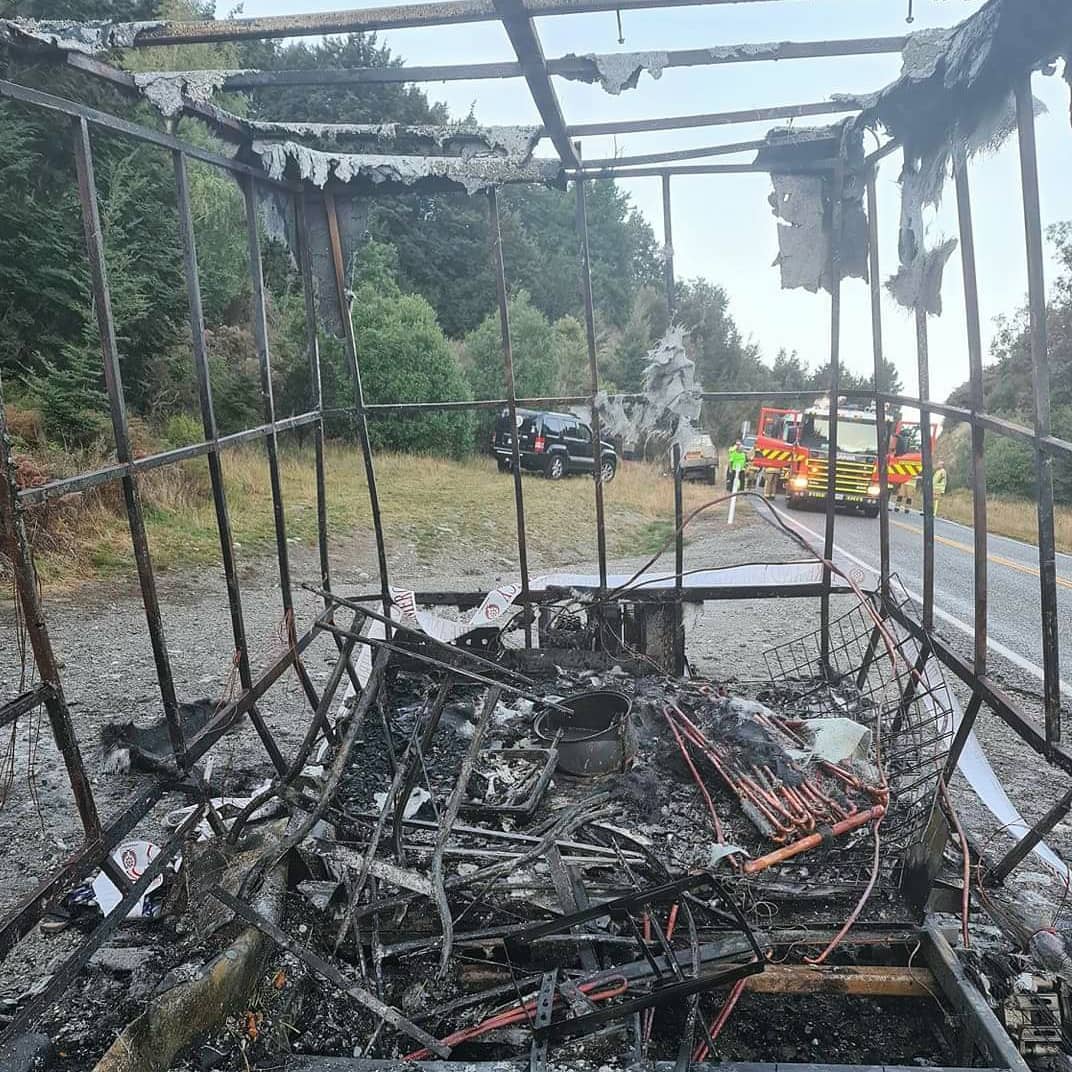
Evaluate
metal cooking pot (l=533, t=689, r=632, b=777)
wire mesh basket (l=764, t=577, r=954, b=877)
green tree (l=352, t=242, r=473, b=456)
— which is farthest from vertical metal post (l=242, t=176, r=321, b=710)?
green tree (l=352, t=242, r=473, b=456)

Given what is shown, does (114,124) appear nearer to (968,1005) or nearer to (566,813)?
(566,813)

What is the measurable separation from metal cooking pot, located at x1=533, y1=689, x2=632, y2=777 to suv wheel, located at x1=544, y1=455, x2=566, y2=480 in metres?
13.5

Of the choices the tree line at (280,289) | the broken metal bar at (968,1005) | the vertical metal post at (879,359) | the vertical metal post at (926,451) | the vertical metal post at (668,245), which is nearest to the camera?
the broken metal bar at (968,1005)

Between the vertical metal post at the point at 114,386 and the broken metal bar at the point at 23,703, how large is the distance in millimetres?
594

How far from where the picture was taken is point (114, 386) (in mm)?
2951

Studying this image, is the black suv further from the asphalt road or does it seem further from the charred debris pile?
the charred debris pile

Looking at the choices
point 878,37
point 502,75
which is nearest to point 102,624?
point 502,75

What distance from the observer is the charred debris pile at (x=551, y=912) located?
257 centimetres

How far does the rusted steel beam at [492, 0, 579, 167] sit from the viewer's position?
2437 millimetres

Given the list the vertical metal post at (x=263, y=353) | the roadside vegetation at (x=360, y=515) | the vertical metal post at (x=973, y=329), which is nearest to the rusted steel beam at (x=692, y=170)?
the vertical metal post at (x=973, y=329)

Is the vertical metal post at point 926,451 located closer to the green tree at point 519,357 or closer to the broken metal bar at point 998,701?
the broken metal bar at point 998,701

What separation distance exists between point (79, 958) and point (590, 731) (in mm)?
2542

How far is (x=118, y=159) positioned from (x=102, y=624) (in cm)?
967

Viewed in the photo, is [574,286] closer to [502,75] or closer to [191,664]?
[191,664]
